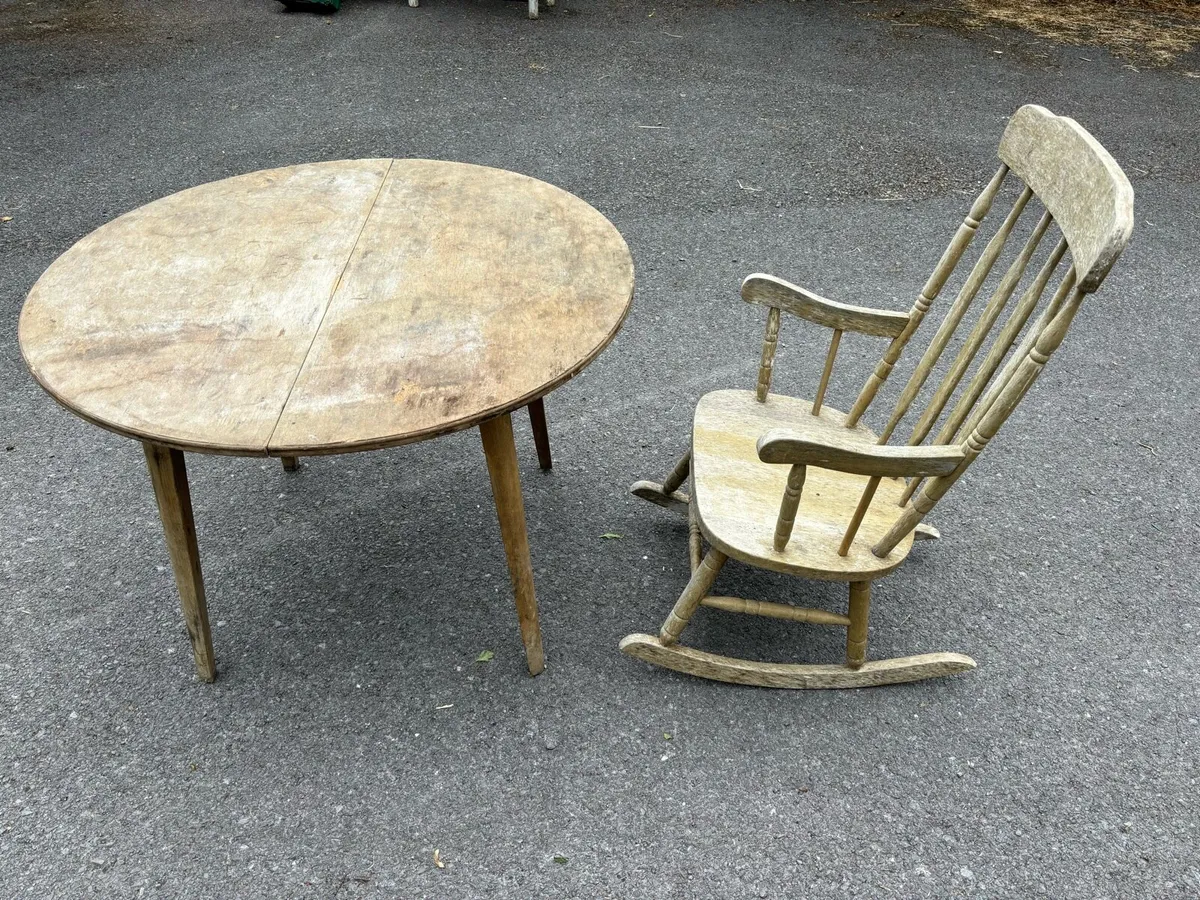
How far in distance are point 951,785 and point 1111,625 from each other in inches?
27.6

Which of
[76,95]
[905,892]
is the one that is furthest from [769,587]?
[76,95]

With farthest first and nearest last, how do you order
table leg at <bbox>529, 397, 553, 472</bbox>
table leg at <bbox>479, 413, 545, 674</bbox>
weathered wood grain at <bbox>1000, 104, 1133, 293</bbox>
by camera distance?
1. table leg at <bbox>529, 397, 553, 472</bbox>
2. table leg at <bbox>479, 413, 545, 674</bbox>
3. weathered wood grain at <bbox>1000, 104, 1133, 293</bbox>

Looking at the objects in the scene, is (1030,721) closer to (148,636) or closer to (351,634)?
(351,634)

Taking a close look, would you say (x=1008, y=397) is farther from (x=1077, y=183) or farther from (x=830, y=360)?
(x=830, y=360)

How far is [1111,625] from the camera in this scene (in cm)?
223

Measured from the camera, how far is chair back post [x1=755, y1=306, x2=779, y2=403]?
2102 millimetres

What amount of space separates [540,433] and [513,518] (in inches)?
29.9

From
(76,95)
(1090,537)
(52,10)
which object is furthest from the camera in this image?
(52,10)

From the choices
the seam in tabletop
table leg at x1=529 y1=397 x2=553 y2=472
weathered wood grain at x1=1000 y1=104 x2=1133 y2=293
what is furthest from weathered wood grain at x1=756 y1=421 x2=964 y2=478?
table leg at x1=529 y1=397 x2=553 y2=472

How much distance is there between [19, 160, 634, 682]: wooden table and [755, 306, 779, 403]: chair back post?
403 mm

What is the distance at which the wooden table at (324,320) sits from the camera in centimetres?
151

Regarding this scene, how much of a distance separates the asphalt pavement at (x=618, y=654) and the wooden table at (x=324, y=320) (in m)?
0.25

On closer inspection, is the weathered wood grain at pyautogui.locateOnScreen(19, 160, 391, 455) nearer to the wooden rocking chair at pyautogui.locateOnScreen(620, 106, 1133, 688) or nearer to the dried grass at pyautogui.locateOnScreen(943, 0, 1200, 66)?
the wooden rocking chair at pyautogui.locateOnScreen(620, 106, 1133, 688)

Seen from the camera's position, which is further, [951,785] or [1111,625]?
[1111,625]
